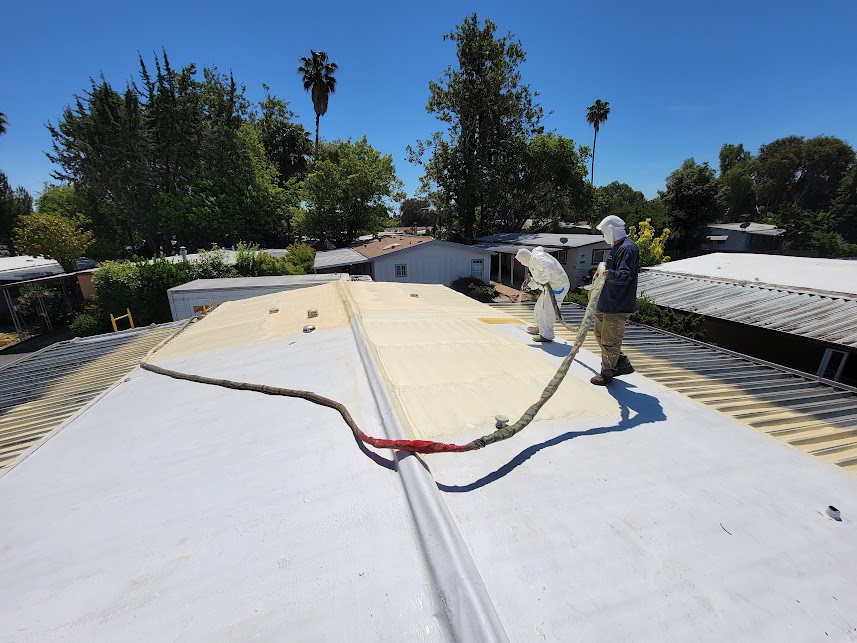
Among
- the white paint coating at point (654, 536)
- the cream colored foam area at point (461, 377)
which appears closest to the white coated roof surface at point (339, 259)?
the cream colored foam area at point (461, 377)

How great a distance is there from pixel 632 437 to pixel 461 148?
1349 inches

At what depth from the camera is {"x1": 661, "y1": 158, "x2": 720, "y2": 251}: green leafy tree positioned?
115 ft

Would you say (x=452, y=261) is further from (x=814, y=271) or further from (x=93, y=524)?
(x=93, y=524)

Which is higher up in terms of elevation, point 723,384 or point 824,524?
point 824,524

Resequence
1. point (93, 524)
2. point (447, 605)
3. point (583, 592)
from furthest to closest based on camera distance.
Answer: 1. point (93, 524)
2. point (583, 592)
3. point (447, 605)

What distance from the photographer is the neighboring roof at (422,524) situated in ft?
4.64

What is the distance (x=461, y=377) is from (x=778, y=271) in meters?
16.0

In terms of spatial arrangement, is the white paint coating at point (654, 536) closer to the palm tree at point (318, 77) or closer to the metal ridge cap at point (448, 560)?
the metal ridge cap at point (448, 560)

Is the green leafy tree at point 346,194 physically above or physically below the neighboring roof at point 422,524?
above

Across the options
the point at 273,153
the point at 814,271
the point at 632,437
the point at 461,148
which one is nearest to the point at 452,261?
the point at 461,148

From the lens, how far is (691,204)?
3578cm

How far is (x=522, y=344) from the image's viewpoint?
4.88 meters

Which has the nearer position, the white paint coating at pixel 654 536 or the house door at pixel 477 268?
the white paint coating at pixel 654 536

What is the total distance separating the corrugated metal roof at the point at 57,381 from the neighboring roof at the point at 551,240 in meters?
25.1
